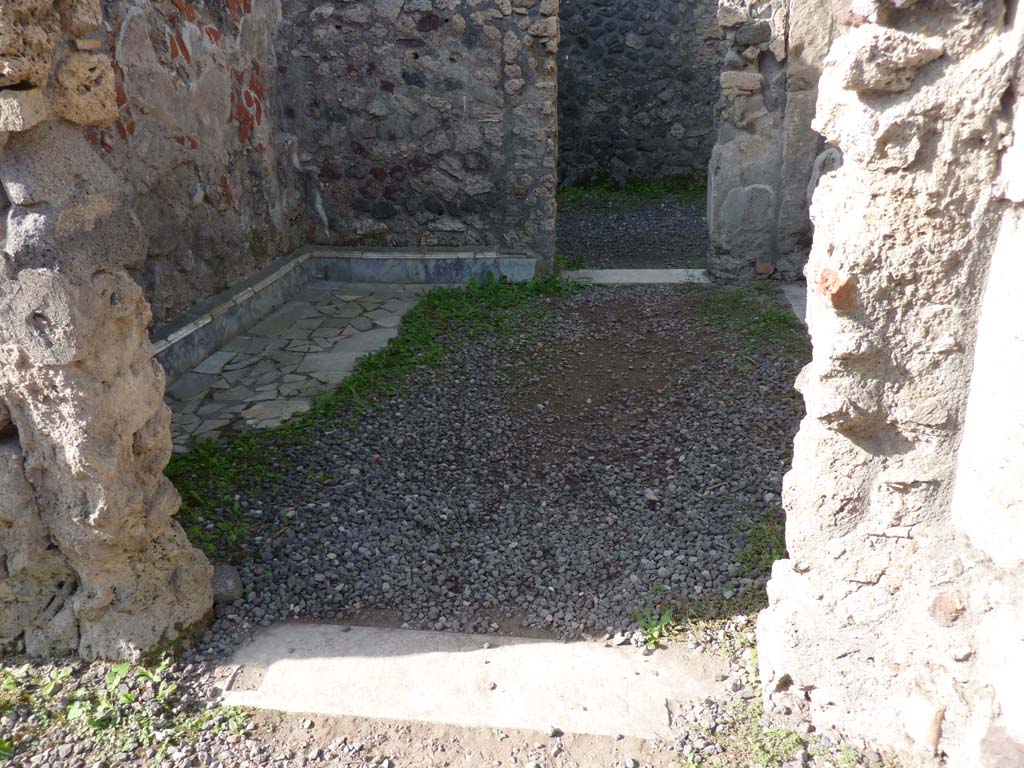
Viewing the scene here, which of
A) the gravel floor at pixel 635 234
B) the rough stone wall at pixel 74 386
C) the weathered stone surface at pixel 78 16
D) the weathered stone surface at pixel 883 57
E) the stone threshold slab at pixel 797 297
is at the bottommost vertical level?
the gravel floor at pixel 635 234

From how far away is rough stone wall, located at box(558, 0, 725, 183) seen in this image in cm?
1088

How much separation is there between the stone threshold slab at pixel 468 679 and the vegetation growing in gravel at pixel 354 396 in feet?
2.44

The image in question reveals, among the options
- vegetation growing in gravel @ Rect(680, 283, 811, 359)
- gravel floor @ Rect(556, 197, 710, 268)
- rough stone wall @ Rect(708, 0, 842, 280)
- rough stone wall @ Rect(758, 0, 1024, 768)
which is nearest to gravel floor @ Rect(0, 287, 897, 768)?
vegetation growing in gravel @ Rect(680, 283, 811, 359)

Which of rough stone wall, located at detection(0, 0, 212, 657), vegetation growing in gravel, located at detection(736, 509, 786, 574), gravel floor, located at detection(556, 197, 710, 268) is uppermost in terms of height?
rough stone wall, located at detection(0, 0, 212, 657)

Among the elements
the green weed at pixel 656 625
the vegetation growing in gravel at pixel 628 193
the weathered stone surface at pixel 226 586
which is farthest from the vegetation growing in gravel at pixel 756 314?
the vegetation growing in gravel at pixel 628 193

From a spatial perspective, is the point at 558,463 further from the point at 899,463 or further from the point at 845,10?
the point at 845,10

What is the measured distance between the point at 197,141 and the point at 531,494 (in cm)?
342

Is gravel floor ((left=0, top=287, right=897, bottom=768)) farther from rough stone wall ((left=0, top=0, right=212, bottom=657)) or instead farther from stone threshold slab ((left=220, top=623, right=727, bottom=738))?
rough stone wall ((left=0, top=0, right=212, bottom=657))

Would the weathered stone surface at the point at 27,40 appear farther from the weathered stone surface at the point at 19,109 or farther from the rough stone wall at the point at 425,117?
the rough stone wall at the point at 425,117

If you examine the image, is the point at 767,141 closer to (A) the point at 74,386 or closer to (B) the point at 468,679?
(B) the point at 468,679

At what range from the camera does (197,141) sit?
516cm

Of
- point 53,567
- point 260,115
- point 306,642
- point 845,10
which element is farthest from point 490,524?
point 260,115

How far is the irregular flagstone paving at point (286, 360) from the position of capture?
14.1 ft

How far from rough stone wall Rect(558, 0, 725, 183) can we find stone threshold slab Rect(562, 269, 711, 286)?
4927 mm
